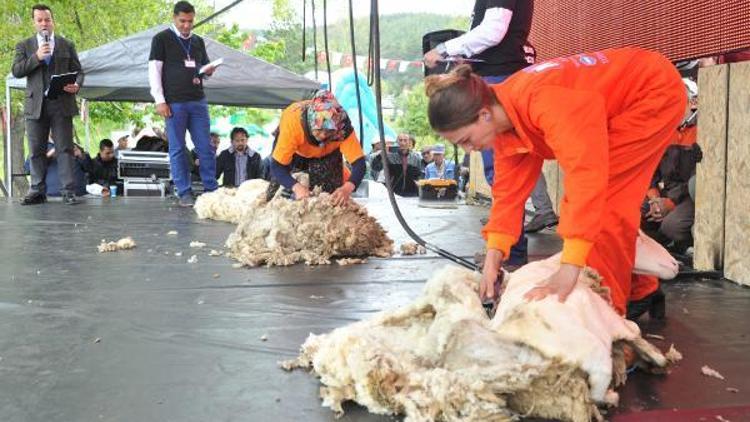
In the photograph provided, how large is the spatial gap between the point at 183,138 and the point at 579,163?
570 centimetres

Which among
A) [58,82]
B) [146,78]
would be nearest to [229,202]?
[58,82]

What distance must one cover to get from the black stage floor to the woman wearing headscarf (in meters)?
0.72

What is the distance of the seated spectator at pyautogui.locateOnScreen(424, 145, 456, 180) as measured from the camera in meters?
12.4

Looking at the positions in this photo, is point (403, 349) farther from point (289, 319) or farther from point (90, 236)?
point (90, 236)

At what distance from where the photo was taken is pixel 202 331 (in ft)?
8.83

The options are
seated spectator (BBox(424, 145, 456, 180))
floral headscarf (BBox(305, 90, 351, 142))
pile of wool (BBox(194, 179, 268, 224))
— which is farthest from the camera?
seated spectator (BBox(424, 145, 456, 180))

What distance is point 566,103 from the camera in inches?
85.3

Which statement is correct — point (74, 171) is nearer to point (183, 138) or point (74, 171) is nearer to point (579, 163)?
point (183, 138)

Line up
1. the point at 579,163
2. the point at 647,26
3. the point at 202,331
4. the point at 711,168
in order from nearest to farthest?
the point at 579,163
the point at 202,331
the point at 711,168
the point at 647,26

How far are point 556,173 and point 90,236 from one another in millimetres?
3823

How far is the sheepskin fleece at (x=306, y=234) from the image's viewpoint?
14.0 feet

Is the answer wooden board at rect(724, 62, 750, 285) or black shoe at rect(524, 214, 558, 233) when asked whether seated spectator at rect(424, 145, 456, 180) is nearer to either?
black shoe at rect(524, 214, 558, 233)

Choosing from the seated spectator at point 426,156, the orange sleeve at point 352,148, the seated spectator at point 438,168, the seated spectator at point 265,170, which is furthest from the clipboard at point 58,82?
the seated spectator at point 426,156

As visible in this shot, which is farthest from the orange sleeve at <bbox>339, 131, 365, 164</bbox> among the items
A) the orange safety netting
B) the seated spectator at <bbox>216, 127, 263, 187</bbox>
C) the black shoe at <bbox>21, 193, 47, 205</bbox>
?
the seated spectator at <bbox>216, 127, 263, 187</bbox>
